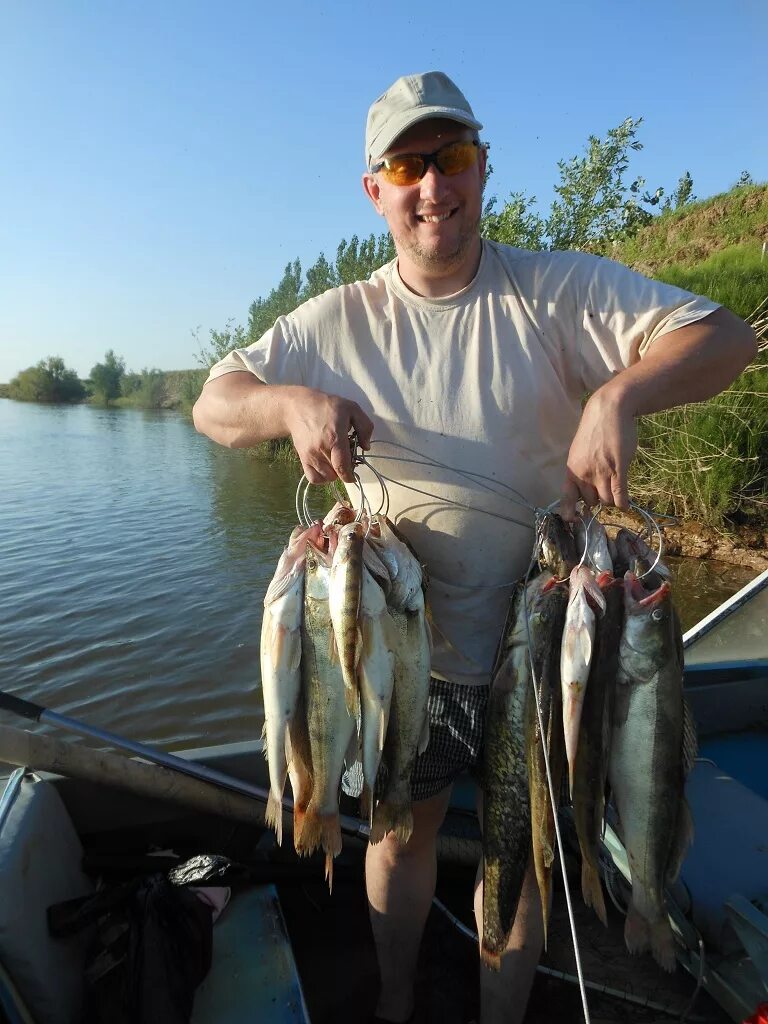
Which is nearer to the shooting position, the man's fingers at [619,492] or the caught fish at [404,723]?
the man's fingers at [619,492]

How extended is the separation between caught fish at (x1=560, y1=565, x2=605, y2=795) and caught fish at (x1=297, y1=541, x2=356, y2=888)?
0.73 meters

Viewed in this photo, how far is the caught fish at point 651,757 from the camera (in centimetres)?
192

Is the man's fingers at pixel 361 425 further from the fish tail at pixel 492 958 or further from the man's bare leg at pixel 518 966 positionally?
the fish tail at pixel 492 958

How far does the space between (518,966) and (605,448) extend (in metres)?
2.06

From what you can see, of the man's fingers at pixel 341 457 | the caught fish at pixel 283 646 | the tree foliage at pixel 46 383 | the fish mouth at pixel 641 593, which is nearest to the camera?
the fish mouth at pixel 641 593

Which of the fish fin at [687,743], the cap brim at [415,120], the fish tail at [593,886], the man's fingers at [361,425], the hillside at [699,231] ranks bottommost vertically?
the fish tail at [593,886]

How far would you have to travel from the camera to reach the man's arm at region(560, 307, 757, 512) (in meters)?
1.90

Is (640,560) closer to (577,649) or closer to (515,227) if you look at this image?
(577,649)

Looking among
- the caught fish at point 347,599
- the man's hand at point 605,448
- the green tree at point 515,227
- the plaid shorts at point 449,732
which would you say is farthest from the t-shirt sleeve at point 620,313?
the green tree at point 515,227

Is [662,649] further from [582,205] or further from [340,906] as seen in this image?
[582,205]

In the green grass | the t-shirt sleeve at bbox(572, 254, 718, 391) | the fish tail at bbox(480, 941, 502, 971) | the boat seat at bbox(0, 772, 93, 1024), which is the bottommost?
the fish tail at bbox(480, 941, 502, 971)

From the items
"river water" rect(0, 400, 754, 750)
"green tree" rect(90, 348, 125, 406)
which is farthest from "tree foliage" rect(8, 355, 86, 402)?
"river water" rect(0, 400, 754, 750)

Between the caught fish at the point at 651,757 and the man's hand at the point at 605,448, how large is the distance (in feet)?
0.94

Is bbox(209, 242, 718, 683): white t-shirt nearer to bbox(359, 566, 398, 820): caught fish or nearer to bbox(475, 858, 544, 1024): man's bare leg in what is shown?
bbox(359, 566, 398, 820): caught fish
